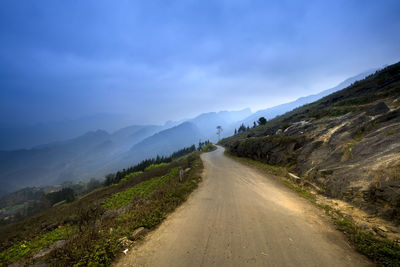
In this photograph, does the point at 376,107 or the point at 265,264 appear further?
the point at 376,107

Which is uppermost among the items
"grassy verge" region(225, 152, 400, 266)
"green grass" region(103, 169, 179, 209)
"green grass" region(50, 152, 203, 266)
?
"green grass" region(50, 152, 203, 266)

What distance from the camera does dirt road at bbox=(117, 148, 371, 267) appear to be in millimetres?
3754

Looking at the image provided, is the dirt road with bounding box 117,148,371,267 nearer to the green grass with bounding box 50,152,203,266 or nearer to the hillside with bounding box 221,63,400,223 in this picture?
the green grass with bounding box 50,152,203,266

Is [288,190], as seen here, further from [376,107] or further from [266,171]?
[376,107]

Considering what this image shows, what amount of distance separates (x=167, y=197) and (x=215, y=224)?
3.40 metres

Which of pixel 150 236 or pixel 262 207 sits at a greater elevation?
pixel 150 236

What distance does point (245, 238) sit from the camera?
14.9 ft

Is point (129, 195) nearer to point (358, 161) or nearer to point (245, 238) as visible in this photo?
point (245, 238)

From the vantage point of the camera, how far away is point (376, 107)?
12727mm

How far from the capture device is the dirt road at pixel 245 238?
3.75m

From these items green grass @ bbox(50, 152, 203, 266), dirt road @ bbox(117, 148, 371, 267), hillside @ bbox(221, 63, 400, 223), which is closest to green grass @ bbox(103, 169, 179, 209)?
green grass @ bbox(50, 152, 203, 266)

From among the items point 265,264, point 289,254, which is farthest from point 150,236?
point 289,254

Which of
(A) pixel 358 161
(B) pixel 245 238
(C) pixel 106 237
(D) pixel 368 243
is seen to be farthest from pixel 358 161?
(C) pixel 106 237

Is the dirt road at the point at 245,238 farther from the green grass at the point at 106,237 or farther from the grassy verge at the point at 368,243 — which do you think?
the green grass at the point at 106,237
